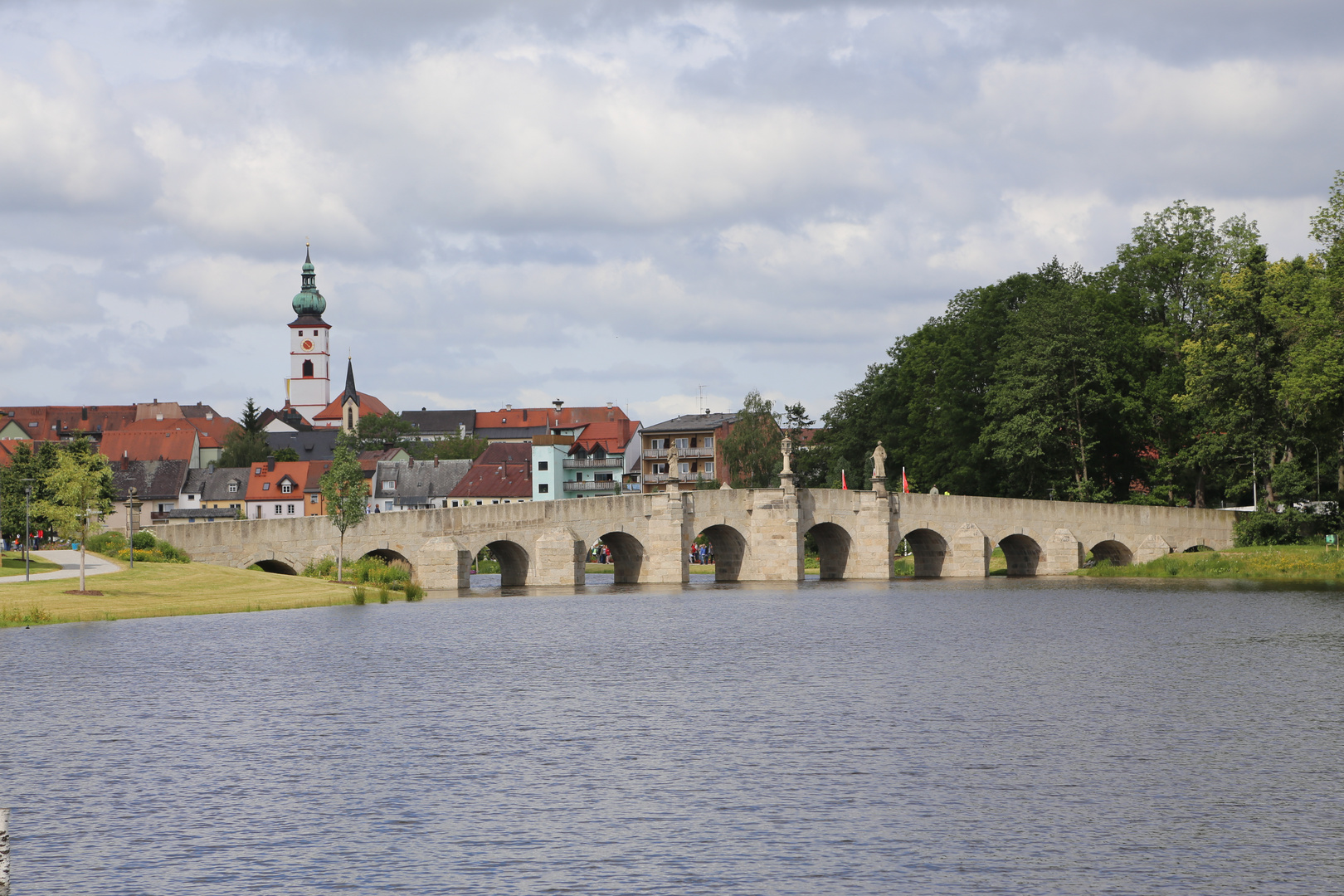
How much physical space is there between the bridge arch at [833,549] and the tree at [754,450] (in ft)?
113

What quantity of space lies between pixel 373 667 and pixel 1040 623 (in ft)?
64.6

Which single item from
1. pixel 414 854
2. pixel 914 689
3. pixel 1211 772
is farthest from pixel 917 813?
pixel 914 689

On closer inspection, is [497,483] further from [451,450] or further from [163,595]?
[163,595]

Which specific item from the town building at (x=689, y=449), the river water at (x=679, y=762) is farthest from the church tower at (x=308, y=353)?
the river water at (x=679, y=762)

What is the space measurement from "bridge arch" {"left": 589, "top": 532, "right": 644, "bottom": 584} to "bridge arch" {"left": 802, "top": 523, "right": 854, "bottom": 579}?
328 inches

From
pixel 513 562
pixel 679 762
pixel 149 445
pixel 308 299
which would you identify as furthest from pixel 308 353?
pixel 679 762

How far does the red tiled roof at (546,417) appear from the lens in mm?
166875

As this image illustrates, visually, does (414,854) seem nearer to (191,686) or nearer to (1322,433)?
(191,686)

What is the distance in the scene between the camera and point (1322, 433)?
2489 inches

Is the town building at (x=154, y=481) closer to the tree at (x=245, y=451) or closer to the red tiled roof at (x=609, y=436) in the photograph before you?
the tree at (x=245, y=451)

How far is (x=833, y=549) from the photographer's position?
224 feet

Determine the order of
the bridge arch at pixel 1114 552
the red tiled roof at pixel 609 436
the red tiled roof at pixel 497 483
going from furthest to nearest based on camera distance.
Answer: the red tiled roof at pixel 609 436, the red tiled roof at pixel 497 483, the bridge arch at pixel 1114 552

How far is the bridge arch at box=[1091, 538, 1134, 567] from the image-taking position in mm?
69438

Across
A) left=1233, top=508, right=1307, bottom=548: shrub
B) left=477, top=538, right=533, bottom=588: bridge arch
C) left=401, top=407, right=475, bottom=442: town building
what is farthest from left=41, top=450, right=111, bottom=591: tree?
left=401, top=407, right=475, bottom=442: town building
